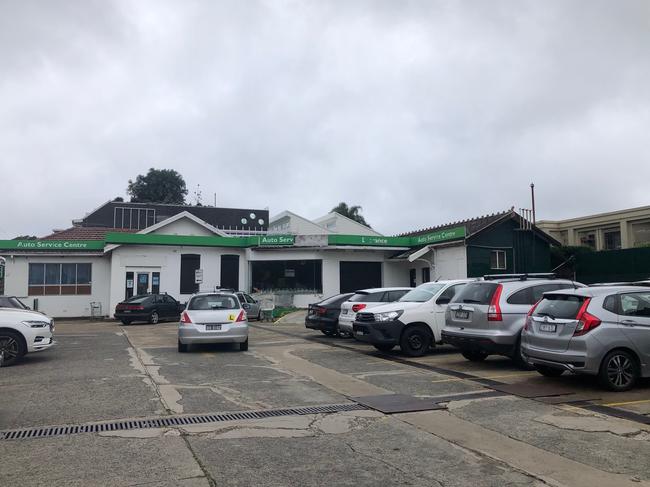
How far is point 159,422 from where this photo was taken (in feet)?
22.7

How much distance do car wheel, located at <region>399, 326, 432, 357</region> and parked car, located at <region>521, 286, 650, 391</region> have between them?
3.83 m

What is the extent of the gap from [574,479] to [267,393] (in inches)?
196

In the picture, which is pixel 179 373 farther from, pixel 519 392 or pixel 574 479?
pixel 574 479

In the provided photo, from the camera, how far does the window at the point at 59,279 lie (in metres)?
30.5

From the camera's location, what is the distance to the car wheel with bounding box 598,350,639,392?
8359 millimetres

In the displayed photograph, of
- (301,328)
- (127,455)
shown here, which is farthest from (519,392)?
(301,328)

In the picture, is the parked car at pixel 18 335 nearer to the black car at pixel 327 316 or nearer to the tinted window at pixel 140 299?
the black car at pixel 327 316

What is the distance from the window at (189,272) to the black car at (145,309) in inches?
188

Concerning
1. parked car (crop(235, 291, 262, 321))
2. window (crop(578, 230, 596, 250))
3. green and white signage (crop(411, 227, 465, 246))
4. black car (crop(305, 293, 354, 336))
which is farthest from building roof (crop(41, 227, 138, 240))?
window (crop(578, 230, 596, 250))

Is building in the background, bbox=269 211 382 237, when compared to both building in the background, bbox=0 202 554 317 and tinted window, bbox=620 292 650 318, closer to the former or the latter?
building in the background, bbox=0 202 554 317

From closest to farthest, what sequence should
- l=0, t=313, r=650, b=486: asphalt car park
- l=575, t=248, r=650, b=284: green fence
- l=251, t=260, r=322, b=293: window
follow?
l=0, t=313, r=650, b=486: asphalt car park < l=575, t=248, r=650, b=284: green fence < l=251, t=260, r=322, b=293: window

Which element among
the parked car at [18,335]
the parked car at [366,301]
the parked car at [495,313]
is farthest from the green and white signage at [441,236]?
the parked car at [18,335]

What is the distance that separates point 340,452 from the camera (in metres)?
5.73

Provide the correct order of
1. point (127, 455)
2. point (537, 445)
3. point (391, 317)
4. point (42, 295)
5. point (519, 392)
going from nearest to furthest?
1. point (127, 455)
2. point (537, 445)
3. point (519, 392)
4. point (391, 317)
5. point (42, 295)
